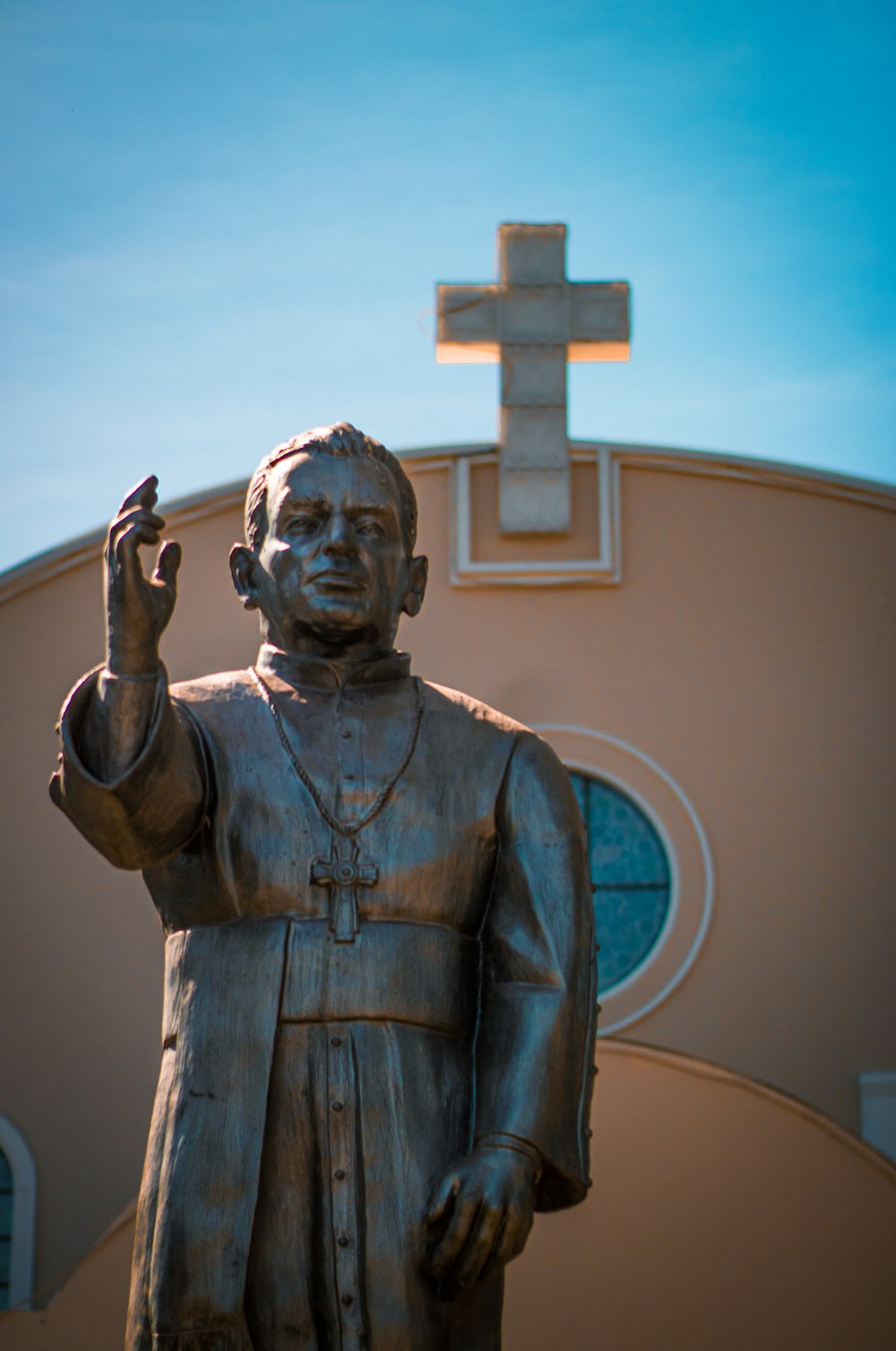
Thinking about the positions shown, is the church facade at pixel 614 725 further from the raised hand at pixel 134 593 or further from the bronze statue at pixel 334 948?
the raised hand at pixel 134 593

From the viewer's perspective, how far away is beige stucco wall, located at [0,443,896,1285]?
14000 millimetres

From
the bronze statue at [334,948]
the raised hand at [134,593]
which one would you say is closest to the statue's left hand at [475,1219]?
the bronze statue at [334,948]

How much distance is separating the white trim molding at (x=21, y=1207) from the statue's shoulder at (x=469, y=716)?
994cm

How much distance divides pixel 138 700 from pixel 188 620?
35.1ft

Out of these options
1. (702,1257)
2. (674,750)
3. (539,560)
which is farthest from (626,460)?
(702,1257)

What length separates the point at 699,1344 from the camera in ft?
34.5

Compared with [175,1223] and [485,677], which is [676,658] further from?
[175,1223]

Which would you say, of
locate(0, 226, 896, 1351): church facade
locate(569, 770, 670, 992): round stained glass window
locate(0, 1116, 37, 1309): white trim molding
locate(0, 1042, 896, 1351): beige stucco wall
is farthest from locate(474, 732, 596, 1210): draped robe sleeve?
locate(0, 1116, 37, 1309): white trim molding

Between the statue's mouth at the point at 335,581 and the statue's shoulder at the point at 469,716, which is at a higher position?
the statue's mouth at the point at 335,581

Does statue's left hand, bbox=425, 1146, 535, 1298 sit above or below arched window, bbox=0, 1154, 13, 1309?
above

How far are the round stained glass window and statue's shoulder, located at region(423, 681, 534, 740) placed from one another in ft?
31.4

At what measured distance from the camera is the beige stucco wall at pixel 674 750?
14.0 meters

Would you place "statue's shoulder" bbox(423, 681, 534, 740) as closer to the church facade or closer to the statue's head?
the statue's head

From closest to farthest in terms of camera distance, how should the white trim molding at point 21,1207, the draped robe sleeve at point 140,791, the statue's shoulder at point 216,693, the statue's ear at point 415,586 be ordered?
the draped robe sleeve at point 140,791
the statue's shoulder at point 216,693
the statue's ear at point 415,586
the white trim molding at point 21,1207
